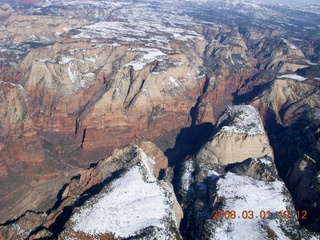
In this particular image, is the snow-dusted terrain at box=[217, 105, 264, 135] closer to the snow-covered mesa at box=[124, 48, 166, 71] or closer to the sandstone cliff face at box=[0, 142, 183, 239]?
the sandstone cliff face at box=[0, 142, 183, 239]

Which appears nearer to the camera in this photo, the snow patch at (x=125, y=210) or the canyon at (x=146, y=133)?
the snow patch at (x=125, y=210)

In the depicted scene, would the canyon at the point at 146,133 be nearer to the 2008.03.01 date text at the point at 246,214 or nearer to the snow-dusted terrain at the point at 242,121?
the snow-dusted terrain at the point at 242,121

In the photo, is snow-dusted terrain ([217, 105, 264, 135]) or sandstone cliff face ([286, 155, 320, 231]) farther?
snow-dusted terrain ([217, 105, 264, 135])

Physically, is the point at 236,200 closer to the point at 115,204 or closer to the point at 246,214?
the point at 246,214

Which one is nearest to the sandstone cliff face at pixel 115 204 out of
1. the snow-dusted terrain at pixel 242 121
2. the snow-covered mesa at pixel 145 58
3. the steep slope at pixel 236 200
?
the steep slope at pixel 236 200

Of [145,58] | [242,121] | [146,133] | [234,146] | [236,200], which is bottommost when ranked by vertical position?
[146,133]

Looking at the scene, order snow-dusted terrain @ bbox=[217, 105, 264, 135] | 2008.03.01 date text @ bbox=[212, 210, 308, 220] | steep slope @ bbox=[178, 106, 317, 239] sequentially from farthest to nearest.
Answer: snow-dusted terrain @ bbox=[217, 105, 264, 135], 2008.03.01 date text @ bbox=[212, 210, 308, 220], steep slope @ bbox=[178, 106, 317, 239]

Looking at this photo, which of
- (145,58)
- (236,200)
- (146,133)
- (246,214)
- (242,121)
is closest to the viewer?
(246,214)

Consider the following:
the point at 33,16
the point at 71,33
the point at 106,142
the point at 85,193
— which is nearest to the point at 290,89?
the point at 106,142

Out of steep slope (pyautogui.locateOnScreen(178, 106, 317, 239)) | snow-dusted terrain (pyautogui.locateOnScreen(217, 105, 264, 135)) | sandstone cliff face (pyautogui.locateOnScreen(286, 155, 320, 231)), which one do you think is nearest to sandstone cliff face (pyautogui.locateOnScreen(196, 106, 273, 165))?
snow-dusted terrain (pyautogui.locateOnScreen(217, 105, 264, 135))

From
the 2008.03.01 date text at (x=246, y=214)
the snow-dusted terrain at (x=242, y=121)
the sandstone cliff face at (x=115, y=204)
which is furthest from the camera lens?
the snow-dusted terrain at (x=242, y=121)

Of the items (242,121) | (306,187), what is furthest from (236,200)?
(242,121)
